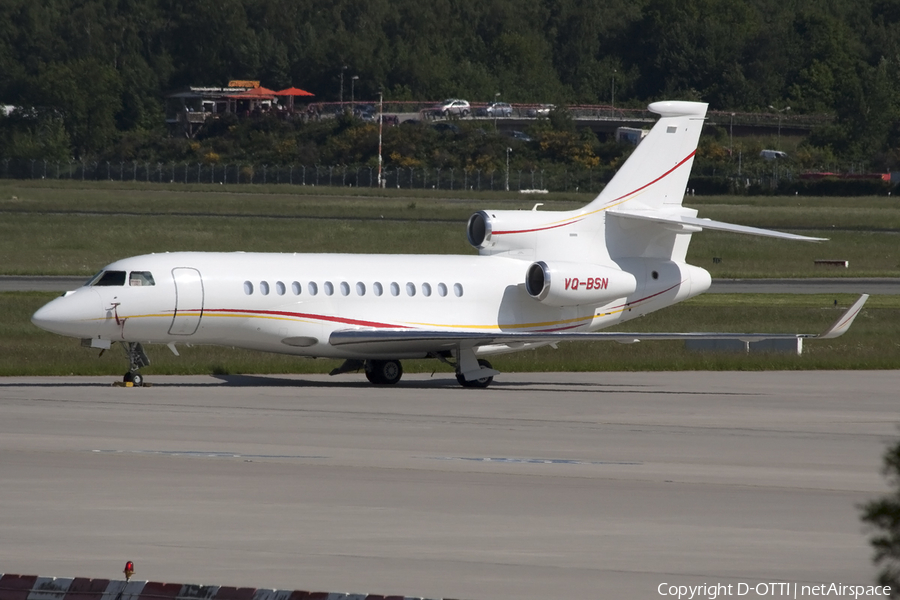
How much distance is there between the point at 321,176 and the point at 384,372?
302 ft

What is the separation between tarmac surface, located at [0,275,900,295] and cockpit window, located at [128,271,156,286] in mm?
21087

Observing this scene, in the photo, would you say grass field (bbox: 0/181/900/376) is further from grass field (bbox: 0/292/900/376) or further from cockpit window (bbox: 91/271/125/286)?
cockpit window (bbox: 91/271/125/286)

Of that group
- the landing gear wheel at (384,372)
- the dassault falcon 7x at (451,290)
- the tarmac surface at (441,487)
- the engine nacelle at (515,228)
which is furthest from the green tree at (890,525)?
the engine nacelle at (515,228)

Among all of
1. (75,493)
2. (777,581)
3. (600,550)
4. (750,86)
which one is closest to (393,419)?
(75,493)

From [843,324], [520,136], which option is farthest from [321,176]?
[843,324]

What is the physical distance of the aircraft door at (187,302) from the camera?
28.3 meters

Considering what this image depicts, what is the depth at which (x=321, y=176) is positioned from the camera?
122 m

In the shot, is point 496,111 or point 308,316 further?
point 496,111

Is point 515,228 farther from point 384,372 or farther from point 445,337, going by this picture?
point 384,372

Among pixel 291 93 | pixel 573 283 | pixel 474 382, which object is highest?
pixel 291 93

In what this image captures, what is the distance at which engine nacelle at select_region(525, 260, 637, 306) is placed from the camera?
30797 mm

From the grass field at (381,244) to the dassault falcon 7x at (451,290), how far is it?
125 inches

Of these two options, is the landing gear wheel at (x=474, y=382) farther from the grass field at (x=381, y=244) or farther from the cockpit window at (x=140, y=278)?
the cockpit window at (x=140, y=278)

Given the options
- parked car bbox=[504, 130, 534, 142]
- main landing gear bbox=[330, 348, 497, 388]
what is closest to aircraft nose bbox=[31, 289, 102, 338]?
main landing gear bbox=[330, 348, 497, 388]
